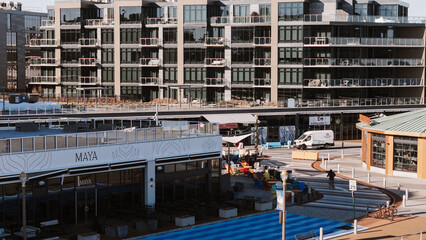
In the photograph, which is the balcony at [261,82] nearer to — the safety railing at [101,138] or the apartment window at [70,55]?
the apartment window at [70,55]

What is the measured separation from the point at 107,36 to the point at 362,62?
3790 centimetres

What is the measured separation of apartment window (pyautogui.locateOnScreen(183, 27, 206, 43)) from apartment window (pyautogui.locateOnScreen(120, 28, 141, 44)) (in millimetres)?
7321

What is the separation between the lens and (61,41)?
365 feet

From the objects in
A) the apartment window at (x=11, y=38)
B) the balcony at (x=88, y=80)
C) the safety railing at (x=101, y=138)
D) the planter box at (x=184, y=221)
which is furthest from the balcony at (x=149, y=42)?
the planter box at (x=184, y=221)

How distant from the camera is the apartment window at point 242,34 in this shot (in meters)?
102

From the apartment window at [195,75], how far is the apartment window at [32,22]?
1560 inches

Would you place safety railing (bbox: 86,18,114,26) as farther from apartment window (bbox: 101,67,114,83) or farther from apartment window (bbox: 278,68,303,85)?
apartment window (bbox: 278,68,303,85)

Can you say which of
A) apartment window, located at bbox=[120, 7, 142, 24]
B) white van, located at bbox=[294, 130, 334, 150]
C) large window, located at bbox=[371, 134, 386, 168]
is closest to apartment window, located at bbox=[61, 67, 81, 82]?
apartment window, located at bbox=[120, 7, 142, 24]

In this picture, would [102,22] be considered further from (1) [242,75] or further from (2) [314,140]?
(2) [314,140]

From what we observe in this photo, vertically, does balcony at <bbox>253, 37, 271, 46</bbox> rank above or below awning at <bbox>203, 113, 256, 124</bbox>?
above

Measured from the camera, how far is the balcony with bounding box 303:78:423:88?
327ft

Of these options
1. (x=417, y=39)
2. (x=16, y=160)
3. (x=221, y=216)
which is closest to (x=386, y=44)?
(x=417, y=39)

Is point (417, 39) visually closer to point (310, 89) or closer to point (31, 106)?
point (310, 89)

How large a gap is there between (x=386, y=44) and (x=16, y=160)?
72283 mm
